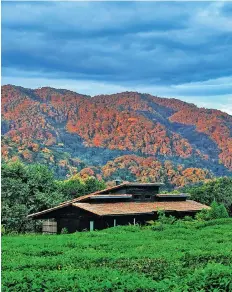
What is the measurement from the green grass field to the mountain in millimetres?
61087

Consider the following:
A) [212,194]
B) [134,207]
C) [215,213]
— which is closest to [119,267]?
[215,213]

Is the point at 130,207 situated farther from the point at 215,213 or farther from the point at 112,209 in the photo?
the point at 215,213

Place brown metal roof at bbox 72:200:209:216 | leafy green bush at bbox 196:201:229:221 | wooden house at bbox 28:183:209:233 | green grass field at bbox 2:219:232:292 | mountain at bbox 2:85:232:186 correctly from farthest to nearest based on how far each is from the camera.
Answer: mountain at bbox 2:85:232:186 < wooden house at bbox 28:183:209:233 < brown metal roof at bbox 72:200:209:216 < leafy green bush at bbox 196:201:229:221 < green grass field at bbox 2:219:232:292

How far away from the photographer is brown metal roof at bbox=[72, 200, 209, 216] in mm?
31734

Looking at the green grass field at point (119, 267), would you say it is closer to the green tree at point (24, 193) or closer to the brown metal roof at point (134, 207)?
the brown metal roof at point (134, 207)

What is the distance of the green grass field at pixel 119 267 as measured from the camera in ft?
25.5

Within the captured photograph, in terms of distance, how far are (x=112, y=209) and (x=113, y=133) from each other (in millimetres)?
82305

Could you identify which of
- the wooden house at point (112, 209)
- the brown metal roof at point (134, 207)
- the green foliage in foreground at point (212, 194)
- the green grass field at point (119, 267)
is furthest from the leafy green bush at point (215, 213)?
the green foliage in foreground at point (212, 194)

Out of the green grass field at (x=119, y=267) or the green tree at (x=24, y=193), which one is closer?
the green grass field at (x=119, y=267)

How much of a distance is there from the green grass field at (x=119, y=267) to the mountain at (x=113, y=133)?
200ft

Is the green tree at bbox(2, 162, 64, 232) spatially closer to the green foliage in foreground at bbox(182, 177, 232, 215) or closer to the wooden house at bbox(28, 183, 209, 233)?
the wooden house at bbox(28, 183, 209, 233)

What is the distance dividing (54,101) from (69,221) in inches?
4307

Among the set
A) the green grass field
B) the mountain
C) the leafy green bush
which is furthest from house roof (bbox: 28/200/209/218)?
the mountain

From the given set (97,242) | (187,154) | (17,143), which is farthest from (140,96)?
(97,242)
